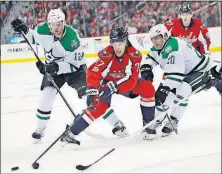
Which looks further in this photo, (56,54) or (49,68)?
(56,54)

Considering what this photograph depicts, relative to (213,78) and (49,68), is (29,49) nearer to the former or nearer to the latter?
(213,78)

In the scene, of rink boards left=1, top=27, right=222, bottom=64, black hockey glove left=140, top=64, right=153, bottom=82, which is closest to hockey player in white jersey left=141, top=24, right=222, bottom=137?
black hockey glove left=140, top=64, right=153, bottom=82

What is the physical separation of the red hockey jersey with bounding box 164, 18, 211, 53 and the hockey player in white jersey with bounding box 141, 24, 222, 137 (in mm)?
151

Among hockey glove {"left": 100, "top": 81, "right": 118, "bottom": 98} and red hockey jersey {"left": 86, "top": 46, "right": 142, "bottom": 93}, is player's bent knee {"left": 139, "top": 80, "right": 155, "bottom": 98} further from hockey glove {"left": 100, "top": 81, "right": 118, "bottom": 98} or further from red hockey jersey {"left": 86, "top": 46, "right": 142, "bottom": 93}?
hockey glove {"left": 100, "top": 81, "right": 118, "bottom": 98}

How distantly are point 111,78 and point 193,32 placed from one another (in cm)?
83

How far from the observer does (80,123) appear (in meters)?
2.26

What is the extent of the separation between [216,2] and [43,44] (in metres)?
4.89

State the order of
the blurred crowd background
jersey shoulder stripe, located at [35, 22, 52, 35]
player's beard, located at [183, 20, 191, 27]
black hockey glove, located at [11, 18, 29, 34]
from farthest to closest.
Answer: the blurred crowd background, player's beard, located at [183, 20, 191, 27], jersey shoulder stripe, located at [35, 22, 52, 35], black hockey glove, located at [11, 18, 29, 34]

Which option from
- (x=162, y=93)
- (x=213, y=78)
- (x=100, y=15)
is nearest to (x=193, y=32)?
(x=213, y=78)

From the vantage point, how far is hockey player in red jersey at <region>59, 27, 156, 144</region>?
2070mm

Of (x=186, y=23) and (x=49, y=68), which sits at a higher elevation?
(x=186, y=23)

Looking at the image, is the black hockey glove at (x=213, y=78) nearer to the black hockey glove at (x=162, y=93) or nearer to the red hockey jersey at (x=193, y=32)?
the red hockey jersey at (x=193, y=32)

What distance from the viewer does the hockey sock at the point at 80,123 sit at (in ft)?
7.31

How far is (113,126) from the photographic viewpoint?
2.67 metres
